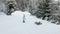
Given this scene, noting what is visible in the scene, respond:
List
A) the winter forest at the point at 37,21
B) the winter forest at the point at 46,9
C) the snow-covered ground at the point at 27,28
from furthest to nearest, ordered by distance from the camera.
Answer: the winter forest at the point at 46,9 → the winter forest at the point at 37,21 → the snow-covered ground at the point at 27,28

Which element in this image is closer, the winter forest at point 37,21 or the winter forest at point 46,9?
the winter forest at point 37,21

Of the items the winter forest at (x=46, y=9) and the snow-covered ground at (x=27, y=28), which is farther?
the winter forest at (x=46, y=9)

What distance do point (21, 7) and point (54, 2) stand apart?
1134 centimetres

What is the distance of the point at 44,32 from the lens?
9453 mm

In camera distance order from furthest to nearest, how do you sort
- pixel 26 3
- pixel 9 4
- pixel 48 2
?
pixel 26 3, pixel 9 4, pixel 48 2

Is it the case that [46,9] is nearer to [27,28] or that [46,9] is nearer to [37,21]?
[37,21]

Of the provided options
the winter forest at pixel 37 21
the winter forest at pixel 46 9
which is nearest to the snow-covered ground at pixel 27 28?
the winter forest at pixel 37 21

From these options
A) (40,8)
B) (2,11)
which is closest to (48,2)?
(40,8)

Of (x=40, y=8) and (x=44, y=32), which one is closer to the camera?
(x=44, y=32)

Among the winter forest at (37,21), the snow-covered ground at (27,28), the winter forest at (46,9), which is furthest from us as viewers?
the winter forest at (46,9)

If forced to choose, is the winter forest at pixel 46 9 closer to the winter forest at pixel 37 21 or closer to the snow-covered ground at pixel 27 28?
the winter forest at pixel 37 21

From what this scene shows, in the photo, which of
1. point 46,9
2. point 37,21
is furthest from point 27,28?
point 46,9

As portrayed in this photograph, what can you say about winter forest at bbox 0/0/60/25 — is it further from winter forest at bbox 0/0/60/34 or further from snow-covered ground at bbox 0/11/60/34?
snow-covered ground at bbox 0/11/60/34

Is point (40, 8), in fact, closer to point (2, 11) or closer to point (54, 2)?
point (54, 2)
